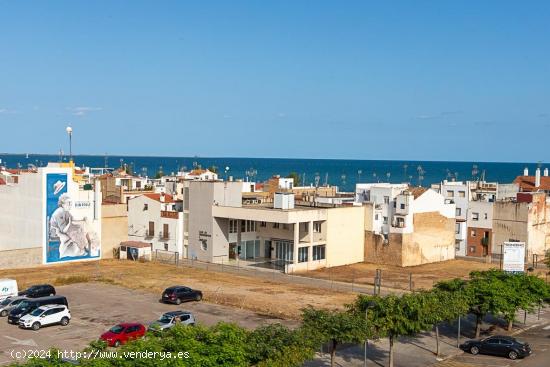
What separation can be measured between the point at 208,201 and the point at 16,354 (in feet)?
133

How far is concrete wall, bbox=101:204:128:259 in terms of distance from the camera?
75.4 meters

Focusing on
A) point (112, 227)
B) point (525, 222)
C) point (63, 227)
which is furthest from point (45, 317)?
point (525, 222)

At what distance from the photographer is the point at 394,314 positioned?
108 feet

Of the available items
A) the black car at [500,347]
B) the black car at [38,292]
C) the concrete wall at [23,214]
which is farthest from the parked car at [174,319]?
the concrete wall at [23,214]

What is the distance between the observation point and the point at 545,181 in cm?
11156

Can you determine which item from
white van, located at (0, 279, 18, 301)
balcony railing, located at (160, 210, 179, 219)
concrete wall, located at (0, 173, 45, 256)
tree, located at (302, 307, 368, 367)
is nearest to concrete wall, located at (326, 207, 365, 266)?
balcony railing, located at (160, 210, 179, 219)

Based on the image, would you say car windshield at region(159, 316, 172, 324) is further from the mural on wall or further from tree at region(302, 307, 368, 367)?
the mural on wall

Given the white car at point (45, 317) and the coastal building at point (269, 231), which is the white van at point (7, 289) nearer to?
the white car at point (45, 317)

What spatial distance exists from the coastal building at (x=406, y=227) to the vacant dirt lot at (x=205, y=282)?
1916 centimetres

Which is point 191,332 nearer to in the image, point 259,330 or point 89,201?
point 259,330

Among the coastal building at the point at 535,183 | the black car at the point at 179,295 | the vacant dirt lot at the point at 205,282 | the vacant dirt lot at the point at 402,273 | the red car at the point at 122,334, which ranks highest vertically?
the coastal building at the point at 535,183

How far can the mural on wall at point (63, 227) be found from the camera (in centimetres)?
6969

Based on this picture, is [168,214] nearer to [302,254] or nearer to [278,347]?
[302,254]

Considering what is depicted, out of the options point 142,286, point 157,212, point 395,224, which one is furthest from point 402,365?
point 157,212
